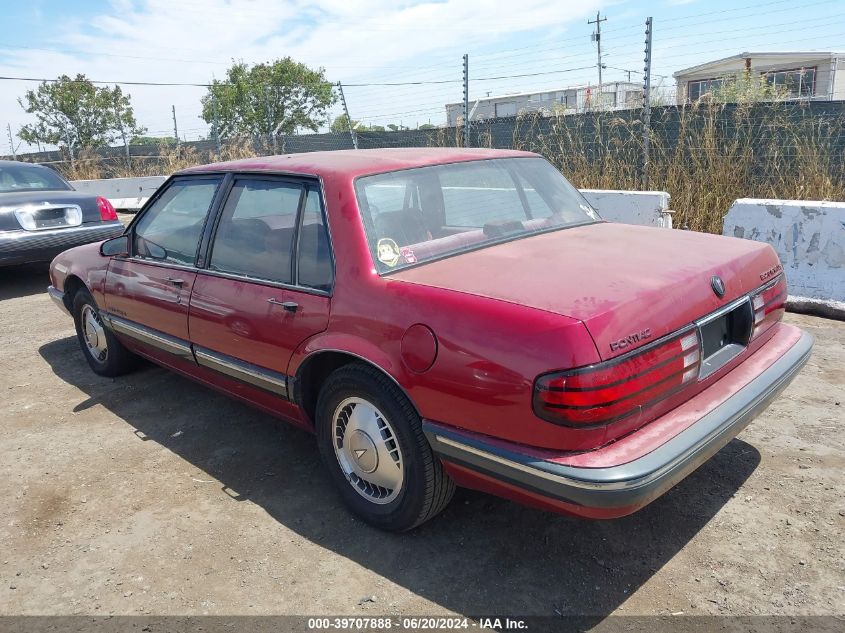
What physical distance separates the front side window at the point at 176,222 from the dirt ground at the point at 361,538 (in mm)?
1085

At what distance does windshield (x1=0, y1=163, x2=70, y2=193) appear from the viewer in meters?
8.12

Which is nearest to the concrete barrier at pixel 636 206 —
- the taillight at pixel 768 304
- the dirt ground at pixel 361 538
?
the dirt ground at pixel 361 538

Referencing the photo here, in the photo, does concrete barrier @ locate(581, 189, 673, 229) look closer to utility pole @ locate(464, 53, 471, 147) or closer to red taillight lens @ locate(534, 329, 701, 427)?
utility pole @ locate(464, 53, 471, 147)

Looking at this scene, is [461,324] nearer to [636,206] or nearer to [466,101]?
[636,206]

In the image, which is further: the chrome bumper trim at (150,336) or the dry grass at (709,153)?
the dry grass at (709,153)

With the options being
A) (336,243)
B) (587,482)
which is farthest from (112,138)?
(587,482)

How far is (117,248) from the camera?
14.2 feet

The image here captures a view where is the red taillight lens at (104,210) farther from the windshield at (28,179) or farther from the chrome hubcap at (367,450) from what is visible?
the chrome hubcap at (367,450)

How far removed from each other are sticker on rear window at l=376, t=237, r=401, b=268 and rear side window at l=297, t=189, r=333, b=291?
0.24 m

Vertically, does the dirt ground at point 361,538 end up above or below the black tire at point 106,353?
below

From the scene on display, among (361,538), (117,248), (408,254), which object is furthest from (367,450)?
(117,248)

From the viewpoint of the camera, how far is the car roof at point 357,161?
3135 mm

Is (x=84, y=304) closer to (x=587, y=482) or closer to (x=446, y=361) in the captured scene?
(x=446, y=361)

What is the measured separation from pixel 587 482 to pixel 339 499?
57.9 inches
